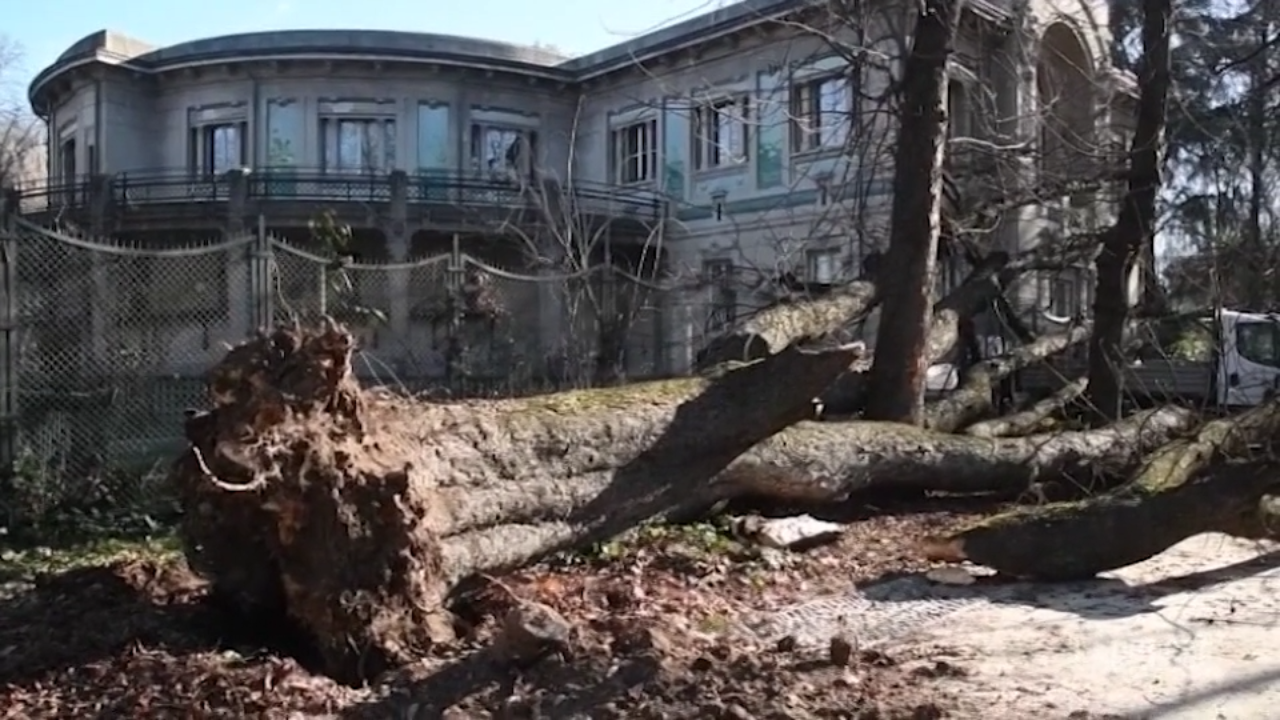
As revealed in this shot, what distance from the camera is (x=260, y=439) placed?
5102mm

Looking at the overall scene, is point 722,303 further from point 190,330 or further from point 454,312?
point 190,330

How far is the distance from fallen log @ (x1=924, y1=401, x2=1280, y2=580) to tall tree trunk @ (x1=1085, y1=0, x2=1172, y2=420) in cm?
441

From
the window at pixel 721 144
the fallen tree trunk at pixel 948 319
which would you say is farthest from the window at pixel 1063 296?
the window at pixel 721 144

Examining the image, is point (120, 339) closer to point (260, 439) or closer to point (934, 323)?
point (260, 439)

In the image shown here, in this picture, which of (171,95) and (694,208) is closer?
(694,208)

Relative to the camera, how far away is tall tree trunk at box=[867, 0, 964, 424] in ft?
31.2

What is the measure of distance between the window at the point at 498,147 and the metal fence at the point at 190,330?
1380 centimetres

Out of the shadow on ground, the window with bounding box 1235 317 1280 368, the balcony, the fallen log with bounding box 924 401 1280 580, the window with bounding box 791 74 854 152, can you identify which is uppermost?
the window with bounding box 791 74 854 152

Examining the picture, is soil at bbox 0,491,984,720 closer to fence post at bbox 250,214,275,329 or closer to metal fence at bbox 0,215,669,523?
metal fence at bbox 0,215,669,523

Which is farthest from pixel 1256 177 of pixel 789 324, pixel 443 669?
pixel 443 669

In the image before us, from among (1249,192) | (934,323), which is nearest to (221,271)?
(934,323)

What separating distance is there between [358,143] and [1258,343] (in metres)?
19.9

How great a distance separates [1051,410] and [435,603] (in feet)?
24.5

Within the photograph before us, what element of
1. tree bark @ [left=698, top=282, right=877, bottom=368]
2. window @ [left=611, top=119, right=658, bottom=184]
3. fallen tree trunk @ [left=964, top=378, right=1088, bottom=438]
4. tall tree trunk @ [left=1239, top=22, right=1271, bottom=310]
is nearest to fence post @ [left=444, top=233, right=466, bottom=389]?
tree bark @ [left=698, top=282, right=877, bottom=368]
